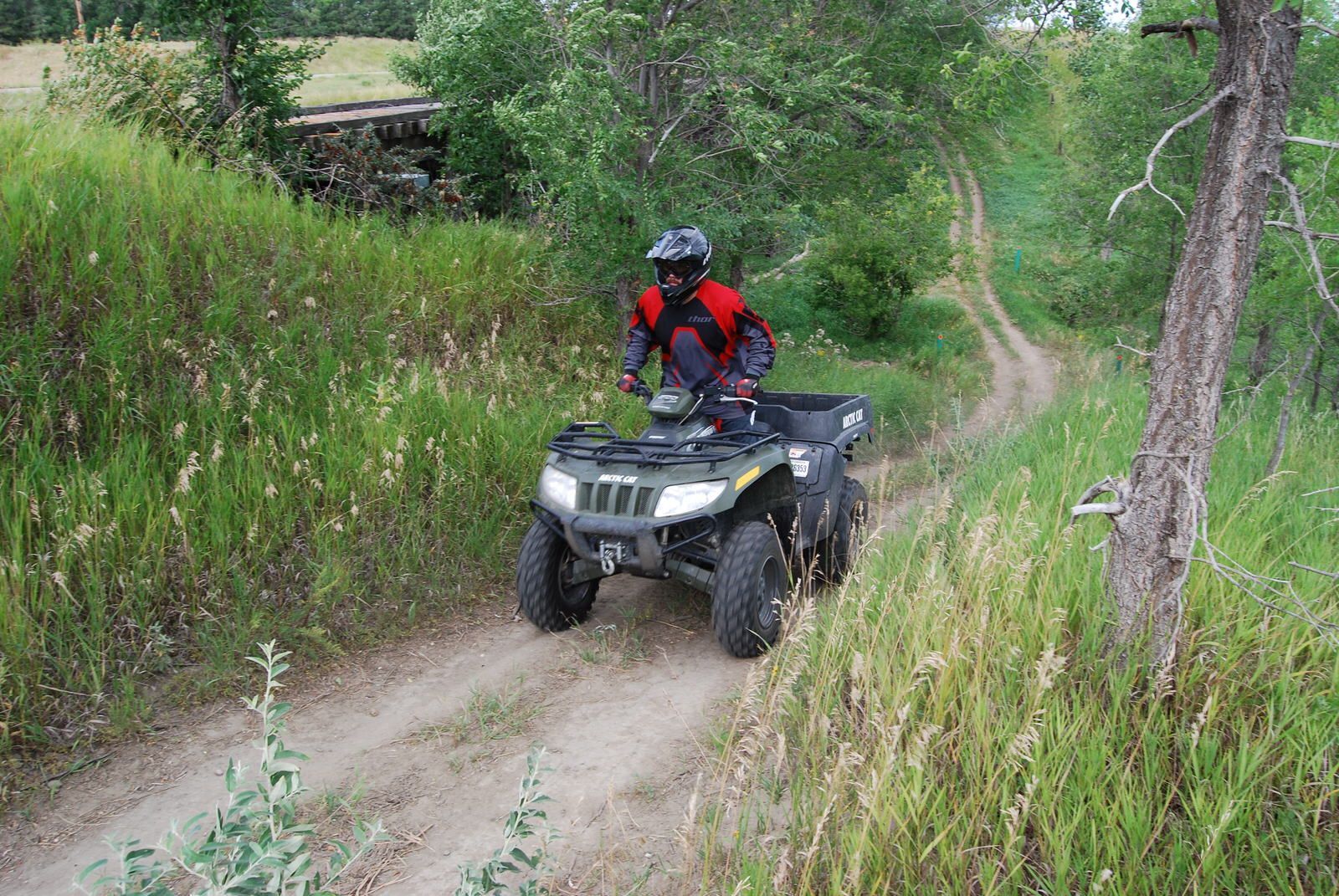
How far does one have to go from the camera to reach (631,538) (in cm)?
484

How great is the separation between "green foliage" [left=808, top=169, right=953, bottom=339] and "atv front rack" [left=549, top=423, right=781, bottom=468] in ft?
36.9

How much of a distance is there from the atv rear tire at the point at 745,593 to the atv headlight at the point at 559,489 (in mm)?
836

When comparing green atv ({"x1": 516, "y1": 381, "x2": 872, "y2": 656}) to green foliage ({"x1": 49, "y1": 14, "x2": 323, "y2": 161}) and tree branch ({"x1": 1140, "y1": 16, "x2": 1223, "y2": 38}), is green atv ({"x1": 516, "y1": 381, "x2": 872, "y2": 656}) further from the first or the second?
green foliage ({"x1": 49, "y1": 14, "x2": 323, "y2": 161})

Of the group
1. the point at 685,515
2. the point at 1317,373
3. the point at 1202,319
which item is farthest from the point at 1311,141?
the point at 1317,373

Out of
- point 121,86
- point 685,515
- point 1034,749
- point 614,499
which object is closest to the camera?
point 1034,749

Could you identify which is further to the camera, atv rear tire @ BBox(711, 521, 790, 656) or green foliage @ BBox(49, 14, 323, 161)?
green foliage @ BBox(49, 14, 323, 161)

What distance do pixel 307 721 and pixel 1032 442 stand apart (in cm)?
514

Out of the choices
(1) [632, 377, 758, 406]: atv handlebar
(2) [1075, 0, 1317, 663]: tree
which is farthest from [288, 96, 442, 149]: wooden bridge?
(2) [1075, 0, 1317, 663]: tree

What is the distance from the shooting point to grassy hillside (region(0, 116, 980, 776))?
15.4ft

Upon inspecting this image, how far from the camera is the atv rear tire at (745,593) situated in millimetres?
4875

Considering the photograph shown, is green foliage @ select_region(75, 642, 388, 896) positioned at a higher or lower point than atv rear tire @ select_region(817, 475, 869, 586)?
higher

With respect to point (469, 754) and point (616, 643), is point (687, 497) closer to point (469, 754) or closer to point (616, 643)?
point (616, 643)

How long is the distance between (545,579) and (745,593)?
113 cm

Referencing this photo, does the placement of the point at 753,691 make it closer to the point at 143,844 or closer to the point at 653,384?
the point at 143,844
